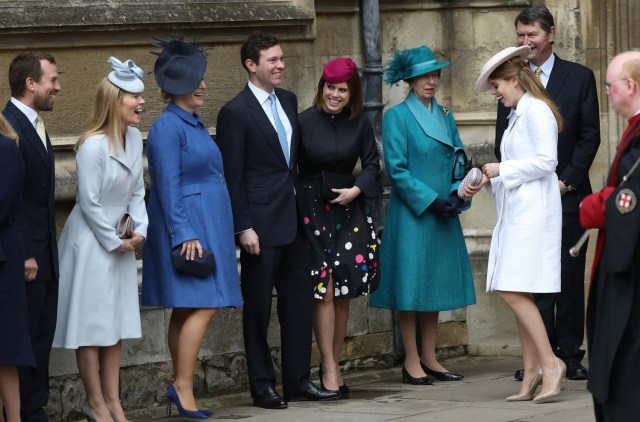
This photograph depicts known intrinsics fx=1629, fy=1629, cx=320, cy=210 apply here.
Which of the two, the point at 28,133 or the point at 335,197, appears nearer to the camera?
the point at 28,133

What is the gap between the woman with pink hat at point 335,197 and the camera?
8859mm

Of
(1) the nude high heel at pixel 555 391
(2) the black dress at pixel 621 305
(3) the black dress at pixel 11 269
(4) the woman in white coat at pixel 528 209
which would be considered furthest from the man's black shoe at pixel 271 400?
(2) the black dress at pixel 621 305

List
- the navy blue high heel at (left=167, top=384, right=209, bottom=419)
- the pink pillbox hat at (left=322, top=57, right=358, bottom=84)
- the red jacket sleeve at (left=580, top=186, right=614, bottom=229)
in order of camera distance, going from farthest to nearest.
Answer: the pink pillbox hat at (left=322, top=57, right=358, bottom=84) → the navy blue high heel at (left=167, top=384, right=209, bottom=419) → the red jacket sleeve at (left=580, top=186, right=614, bottom=229)

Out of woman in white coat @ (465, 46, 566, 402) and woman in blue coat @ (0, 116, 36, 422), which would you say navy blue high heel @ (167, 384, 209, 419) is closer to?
woman in blue coat @ (0, 116, 36, 422)

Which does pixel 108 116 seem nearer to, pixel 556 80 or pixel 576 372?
pixel 556 80

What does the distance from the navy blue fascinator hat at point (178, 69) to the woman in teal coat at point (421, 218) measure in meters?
1.47

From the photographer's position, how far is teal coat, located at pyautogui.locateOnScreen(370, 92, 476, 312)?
929 centimetres

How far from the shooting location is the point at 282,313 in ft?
29.1

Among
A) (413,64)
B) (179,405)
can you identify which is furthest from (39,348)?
(413,64)

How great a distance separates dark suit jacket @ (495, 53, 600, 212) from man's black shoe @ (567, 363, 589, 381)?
2.95ft

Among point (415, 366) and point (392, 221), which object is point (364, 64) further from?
point (415, 366)

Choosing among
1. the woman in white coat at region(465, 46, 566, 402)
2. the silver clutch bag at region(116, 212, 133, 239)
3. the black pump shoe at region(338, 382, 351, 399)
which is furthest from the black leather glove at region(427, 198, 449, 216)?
the silver clutch bag at region(116, 212, 133, 239)

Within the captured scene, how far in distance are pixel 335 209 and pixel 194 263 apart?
1.14 metres

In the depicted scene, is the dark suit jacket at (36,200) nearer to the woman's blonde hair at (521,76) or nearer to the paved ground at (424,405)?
the paved ground at (424,405)
